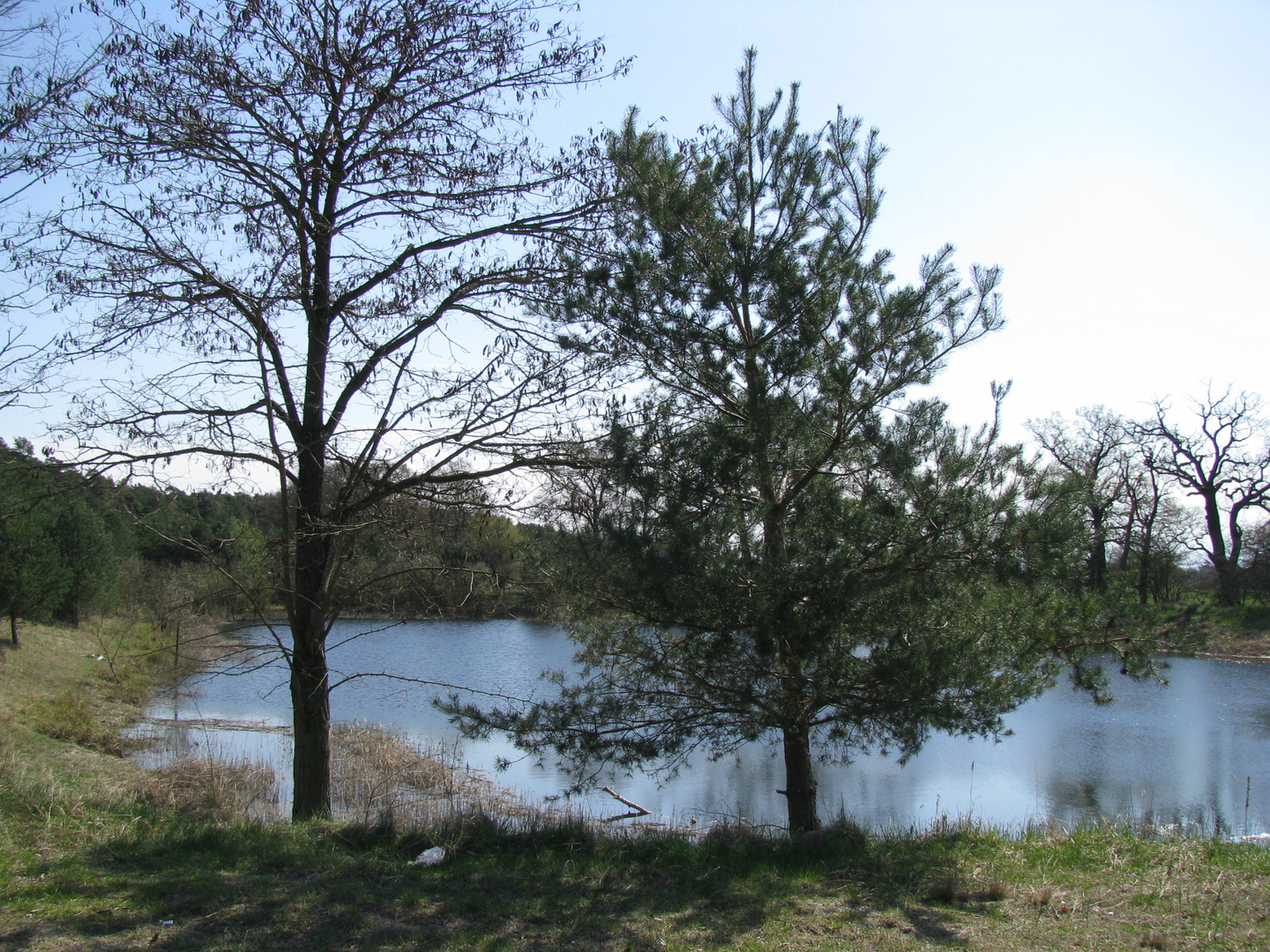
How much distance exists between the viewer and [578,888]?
4320 millimetres

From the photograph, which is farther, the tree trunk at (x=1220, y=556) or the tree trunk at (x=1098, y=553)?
the tree trunk at (x=1220, y=556)

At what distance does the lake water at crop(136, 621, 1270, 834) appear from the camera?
32.3 feet

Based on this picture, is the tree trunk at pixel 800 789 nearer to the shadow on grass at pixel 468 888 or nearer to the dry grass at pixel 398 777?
the shadow on grass at pixel 468 888

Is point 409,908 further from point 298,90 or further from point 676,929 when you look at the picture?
point 298,90

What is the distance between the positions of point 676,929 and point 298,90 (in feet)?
19.3

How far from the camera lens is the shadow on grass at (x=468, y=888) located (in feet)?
11.4

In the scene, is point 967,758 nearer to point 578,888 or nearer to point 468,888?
point 578,888

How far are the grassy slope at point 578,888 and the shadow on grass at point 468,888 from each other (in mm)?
15

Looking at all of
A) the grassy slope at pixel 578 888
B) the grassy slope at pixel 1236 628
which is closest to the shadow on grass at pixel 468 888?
the grassy slope at pixel 578 888

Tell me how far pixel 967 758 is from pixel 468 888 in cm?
1071

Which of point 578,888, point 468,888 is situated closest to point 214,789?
point 468,888

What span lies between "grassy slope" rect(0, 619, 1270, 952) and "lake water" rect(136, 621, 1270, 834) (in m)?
1.28

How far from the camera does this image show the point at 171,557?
29.6 meters

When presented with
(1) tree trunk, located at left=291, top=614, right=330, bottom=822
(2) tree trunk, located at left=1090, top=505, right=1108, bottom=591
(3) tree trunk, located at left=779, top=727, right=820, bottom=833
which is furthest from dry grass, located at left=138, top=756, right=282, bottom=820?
(2) tree trunk, located at left=1090, top=505, right=1108, bottom=591
